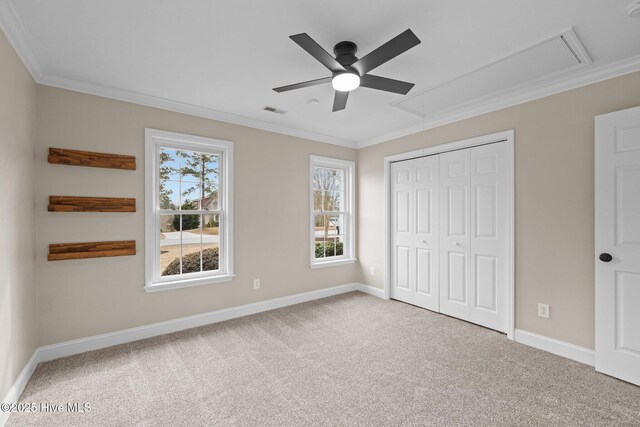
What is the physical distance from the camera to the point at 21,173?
7.43 ft

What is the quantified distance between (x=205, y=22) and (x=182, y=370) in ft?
8.80

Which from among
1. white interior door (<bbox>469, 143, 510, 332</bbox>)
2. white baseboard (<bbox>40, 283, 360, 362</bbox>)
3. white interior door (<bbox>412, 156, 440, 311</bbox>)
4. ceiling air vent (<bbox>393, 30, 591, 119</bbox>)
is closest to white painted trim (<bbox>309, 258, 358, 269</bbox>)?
white baseboard (<bbox>40, 283, 360, 362</bbox>)

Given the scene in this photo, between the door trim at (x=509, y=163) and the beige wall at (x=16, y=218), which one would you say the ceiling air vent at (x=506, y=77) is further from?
the beige wall at (x=16, y=218)

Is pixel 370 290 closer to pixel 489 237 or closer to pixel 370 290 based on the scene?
pixel 370 290

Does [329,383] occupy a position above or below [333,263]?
below

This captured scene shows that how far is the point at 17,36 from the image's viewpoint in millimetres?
2029

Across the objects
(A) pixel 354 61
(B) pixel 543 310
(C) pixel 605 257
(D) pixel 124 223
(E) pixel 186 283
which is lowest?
(B) pixel 543 310

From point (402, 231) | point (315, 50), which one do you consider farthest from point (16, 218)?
point (402, 231)

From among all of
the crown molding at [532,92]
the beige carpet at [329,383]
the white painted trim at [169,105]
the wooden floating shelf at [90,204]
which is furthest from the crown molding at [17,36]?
the crown molding at [532,92]

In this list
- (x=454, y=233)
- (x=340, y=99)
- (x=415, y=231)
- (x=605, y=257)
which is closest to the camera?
(x=605, y=257)

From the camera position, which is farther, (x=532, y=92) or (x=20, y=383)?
(x=532, y=92)

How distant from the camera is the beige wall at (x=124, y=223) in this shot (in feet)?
8.77

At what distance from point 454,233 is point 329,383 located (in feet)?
7.80

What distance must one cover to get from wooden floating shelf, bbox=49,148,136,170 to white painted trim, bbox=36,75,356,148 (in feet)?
1.93
